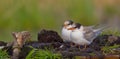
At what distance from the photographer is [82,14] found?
1202 centimetres

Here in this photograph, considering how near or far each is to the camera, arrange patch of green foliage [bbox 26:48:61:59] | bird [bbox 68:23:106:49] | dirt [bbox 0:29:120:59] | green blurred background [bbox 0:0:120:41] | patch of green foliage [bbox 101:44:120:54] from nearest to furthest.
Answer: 1. patch of green foliage [bbox 26:48:61:59]
2. dirt [bbox 0:29:120:59]
3. patch of green foliage [bbox 101:44:120:54]
4. bird [bbox 68:23:106:49]
5. green blurred background [bbox 0:0:120:41]

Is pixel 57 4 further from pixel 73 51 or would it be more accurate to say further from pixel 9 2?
pixel 73 51

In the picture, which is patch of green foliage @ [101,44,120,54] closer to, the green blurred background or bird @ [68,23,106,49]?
bird @ [68,23,106,49]

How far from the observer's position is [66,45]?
Answer: 7.17 metres

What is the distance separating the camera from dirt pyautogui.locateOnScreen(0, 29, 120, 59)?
655 centimetres

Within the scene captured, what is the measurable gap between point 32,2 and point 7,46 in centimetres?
531

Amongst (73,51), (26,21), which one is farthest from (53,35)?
(26,21)

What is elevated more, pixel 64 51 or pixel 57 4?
pixel 57 4

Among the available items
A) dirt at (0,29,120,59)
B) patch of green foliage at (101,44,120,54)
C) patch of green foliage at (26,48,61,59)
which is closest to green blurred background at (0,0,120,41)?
dirt at (0,29,120,59)

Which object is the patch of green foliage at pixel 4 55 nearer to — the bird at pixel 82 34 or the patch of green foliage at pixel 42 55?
the patch of green foliage at pixel 42 55

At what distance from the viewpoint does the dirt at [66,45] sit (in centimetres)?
655

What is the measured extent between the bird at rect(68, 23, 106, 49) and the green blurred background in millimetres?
3949

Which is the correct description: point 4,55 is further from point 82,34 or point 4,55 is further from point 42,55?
point 82,34

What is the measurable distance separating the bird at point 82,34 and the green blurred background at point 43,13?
3949 millimetres
